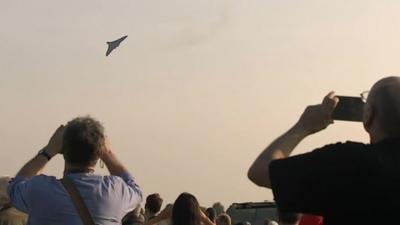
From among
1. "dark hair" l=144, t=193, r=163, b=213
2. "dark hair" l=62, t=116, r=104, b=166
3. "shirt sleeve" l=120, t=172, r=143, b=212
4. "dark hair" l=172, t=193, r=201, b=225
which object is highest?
"dark hair" l=62, t=116, r=104, b=166

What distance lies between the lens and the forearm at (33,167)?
4.77m

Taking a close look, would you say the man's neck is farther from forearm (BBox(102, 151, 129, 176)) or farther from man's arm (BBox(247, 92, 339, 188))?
man's arm (BBox(247, 92, 339, 188))

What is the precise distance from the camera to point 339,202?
323cm

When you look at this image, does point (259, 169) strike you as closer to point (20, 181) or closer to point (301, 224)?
point (20, 181)

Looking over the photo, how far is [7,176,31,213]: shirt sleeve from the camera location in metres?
4.57

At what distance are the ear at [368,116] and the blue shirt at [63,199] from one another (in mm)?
1840

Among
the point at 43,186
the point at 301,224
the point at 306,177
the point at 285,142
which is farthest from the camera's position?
the point at 301,224

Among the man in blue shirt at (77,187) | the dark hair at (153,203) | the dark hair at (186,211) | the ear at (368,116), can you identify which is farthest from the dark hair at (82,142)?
the dark hair at (153,203)

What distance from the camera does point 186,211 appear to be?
22.8ft

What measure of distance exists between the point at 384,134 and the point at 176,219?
3884mm

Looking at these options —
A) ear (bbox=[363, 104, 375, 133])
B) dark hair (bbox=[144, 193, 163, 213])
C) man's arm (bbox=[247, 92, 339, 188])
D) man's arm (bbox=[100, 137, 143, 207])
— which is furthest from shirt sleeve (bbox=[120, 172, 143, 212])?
dark hair (bbox=[144, 193, 163, 213])

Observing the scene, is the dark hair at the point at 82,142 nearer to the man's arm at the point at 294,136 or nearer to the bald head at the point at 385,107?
the man's arm at the point at 294,136

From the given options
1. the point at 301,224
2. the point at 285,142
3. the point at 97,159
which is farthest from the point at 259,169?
the point at 301,224

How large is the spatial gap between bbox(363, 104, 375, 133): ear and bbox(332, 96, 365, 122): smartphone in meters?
0.14
